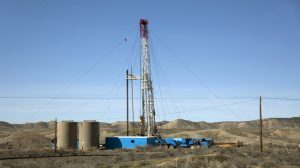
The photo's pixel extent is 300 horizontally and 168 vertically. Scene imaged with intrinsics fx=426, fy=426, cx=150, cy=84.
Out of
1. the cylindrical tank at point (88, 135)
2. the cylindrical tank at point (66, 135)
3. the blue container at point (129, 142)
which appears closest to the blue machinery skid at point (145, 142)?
the blue container at point (129, 142)

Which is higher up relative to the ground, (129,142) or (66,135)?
(66,135)

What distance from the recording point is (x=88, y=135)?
2219 inches

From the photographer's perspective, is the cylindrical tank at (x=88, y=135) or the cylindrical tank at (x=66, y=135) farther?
the cylindrical tank at (x=66, y=135)

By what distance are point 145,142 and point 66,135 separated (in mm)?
10662

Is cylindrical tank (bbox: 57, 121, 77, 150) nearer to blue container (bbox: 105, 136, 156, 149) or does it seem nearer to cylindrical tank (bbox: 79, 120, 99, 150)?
cylindrical tank (bbox: 79, 120, 99, 150)

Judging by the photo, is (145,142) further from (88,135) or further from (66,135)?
(66,135)

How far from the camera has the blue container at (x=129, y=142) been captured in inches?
2188

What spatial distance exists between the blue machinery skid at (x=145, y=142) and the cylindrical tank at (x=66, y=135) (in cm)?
466

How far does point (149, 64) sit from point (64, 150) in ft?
54.7

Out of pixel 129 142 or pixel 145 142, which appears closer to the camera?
pixel 145 142

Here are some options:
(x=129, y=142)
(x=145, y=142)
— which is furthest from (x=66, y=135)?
(x=145, y=142)

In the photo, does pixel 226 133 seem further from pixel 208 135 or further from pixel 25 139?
pixel 25 139

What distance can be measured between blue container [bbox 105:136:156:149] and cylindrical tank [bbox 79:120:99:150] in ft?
6.40

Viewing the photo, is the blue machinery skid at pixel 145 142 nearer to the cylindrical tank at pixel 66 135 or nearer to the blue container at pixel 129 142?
the blue container at pixel 129 142
